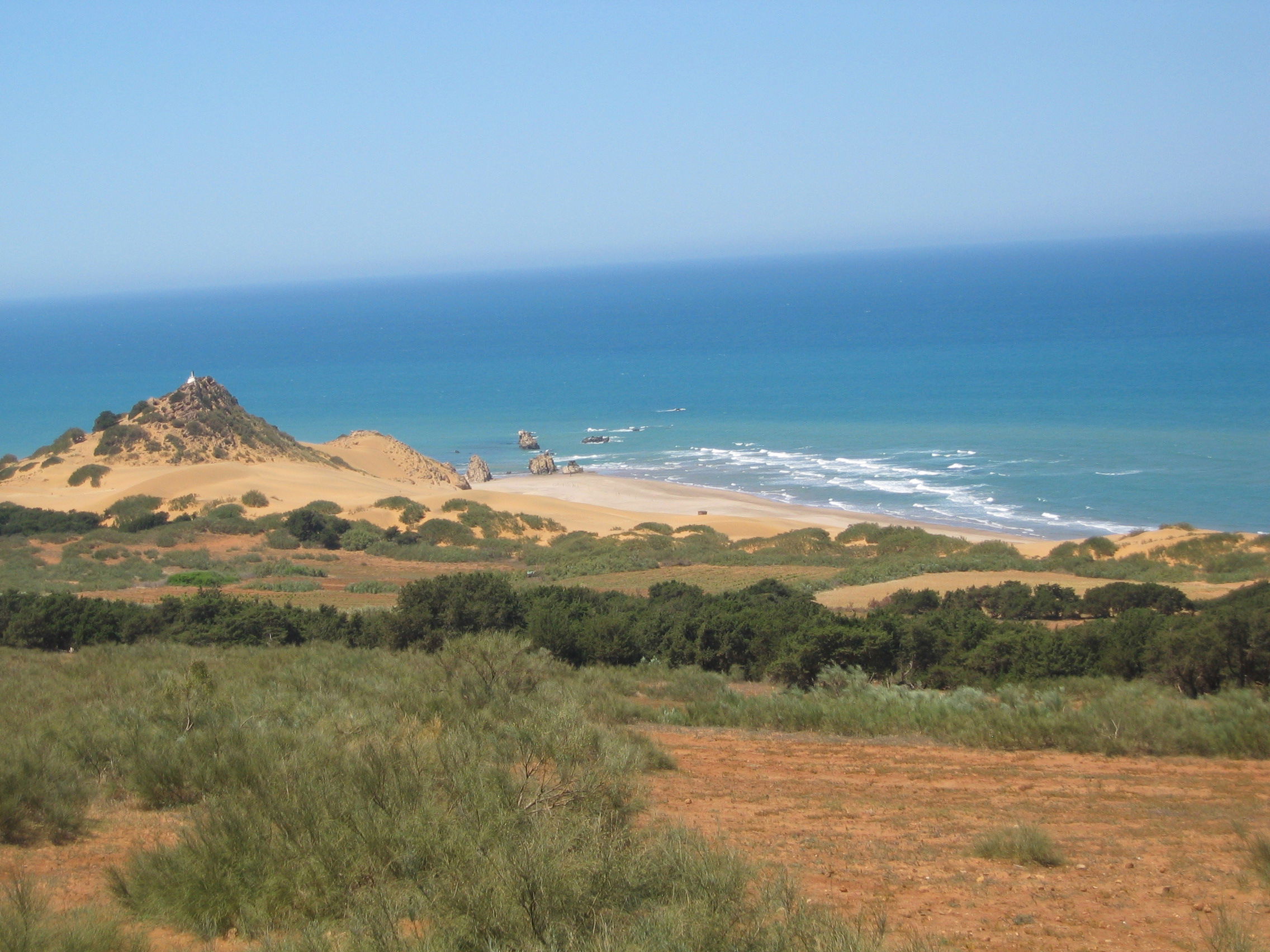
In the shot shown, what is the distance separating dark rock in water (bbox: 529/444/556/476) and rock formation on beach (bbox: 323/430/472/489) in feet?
13.0

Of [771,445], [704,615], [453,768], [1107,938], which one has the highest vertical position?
[453,768]

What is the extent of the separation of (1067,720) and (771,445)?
5224 centimetres

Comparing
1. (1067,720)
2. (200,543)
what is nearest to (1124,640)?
(1067,720)

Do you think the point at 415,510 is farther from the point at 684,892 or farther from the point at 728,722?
the point at 684,892

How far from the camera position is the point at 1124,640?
1357 centimetres

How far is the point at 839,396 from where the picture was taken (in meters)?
78.0

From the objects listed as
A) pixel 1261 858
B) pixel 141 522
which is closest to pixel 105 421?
pixel 141 522

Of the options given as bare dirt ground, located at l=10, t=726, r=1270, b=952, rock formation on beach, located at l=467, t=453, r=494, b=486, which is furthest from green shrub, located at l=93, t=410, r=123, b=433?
bare dirt ground, located at l=10, t=726, r=1270, b=952

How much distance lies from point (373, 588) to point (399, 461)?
1291 inches

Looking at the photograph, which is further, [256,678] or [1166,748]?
[256,678]

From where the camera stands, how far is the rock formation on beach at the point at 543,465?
57250mm

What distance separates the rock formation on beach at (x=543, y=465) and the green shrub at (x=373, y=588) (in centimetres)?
3145

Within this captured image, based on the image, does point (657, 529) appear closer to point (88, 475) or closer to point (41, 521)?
point (41, 521)

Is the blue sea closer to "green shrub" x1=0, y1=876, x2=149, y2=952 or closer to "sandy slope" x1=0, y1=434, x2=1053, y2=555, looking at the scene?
"sandy slope" x1=0, y1=434, x2=1053, y2=555
